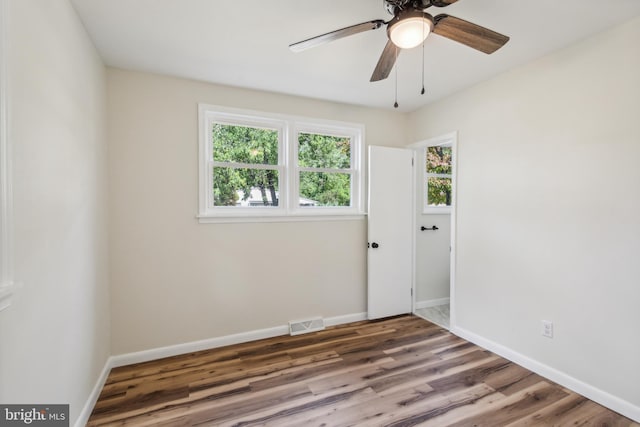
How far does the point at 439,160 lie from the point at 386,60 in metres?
2.62

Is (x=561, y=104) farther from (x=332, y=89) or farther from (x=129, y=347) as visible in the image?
(x=129, y=347)

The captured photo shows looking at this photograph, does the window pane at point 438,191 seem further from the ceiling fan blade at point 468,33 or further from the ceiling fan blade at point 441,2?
the ceiling fan blade at point 441,2

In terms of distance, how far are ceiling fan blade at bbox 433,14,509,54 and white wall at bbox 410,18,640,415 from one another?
1027 mm

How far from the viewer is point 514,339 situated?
8.68 ft

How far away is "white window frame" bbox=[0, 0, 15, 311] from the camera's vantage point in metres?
1.02

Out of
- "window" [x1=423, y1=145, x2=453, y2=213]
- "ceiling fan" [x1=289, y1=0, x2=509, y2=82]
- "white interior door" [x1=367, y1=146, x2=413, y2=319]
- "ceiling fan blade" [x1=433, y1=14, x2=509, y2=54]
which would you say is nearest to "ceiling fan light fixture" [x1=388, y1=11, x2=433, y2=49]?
"ceiling fan" [x1=289, y1=0, x2=509, y2=82]

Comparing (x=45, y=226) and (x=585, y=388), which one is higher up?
(x=45, y=226)

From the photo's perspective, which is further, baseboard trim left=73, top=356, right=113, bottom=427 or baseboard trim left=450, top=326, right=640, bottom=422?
baseboard trim left=450, top=326, right=640, bottom=422

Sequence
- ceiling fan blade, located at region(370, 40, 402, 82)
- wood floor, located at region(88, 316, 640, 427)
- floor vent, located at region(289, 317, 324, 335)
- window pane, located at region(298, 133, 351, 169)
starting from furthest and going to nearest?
window pane, located at region(298, 133, 351, 169) → floor vent, located at region(289, 317, 324, 335) → wood floor, located at region(88, 316, 640, 427) → ceiling fan blade, located at region(370, 40, 402, 82)

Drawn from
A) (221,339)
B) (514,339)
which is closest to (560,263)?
(514,339)

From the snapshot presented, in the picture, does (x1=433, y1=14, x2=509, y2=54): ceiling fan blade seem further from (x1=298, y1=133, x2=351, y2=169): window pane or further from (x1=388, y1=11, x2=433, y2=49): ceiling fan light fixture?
(x1=298, y1=133, x2=351, y2=169): window pane

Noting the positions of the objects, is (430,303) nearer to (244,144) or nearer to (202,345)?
(202,345)

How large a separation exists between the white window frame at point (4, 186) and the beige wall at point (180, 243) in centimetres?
164

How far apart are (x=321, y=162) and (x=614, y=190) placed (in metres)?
2.51
